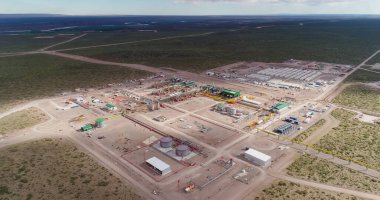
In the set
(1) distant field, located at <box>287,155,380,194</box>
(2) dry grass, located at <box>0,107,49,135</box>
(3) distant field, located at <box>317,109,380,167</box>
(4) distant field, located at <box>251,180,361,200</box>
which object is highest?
(2) dry grass, located at <box>0,107,49,135</box>

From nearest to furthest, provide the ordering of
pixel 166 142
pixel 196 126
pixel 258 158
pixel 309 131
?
pixel 258 158
pixel 166 142
pixel 309 131
pixel 196 126

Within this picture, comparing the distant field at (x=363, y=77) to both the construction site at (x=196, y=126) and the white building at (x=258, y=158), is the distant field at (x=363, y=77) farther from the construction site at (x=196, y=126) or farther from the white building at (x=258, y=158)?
the white building at (x=258, y=158)

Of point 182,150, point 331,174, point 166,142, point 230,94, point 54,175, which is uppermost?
point 230,94

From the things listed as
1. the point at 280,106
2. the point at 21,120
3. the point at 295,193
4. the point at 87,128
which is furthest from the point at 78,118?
the point at 295,193

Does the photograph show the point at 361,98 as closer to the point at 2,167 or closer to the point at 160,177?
the point at 160,177

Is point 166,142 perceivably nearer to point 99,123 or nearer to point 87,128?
point 99,123

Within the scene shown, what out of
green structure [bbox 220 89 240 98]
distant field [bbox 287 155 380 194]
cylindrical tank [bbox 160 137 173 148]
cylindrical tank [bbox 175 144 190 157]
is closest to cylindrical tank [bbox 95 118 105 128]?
cylindrical tank [bbox 160 137 173 148]

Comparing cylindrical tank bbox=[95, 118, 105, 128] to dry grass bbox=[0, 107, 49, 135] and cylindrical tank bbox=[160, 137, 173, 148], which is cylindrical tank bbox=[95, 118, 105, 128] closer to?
dry grass bbox=[0, 107, 49, 135]

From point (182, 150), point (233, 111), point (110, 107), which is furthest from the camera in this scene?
point (110, 107)
